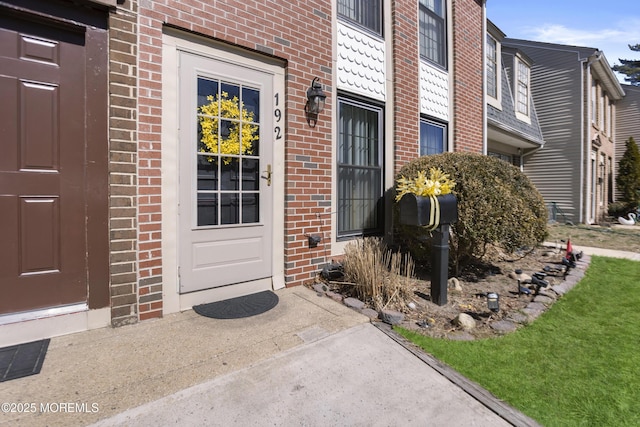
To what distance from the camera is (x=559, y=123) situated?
39.1 feet

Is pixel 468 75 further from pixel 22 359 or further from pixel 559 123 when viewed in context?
pixel 22 359

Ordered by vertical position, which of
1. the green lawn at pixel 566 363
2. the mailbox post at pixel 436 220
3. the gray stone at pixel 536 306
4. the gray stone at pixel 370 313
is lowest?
the green lawn at pixel 566 363

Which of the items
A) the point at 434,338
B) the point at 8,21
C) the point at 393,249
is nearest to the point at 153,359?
the point at 434,338

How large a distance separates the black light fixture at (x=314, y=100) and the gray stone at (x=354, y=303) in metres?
2.31

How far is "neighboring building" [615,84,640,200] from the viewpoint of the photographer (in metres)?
15.7

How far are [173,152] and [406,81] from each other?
4.13 meters

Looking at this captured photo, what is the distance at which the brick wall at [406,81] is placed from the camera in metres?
5.28

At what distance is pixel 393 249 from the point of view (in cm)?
530

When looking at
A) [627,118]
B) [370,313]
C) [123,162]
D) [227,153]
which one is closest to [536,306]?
[370,313]

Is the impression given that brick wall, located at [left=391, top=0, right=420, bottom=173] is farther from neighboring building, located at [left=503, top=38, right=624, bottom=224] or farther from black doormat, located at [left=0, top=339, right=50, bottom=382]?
A: neighboring building, located at [left=503, top=38, right=624, bottom=224]

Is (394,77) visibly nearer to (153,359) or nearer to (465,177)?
(465,177)

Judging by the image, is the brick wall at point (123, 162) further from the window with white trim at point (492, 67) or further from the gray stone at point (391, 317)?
the window with white trim at point (492, 67)

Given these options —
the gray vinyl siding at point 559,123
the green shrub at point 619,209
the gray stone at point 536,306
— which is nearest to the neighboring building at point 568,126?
the gray vinyl siding at point 559,123

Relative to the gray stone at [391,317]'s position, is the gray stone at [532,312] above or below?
below
